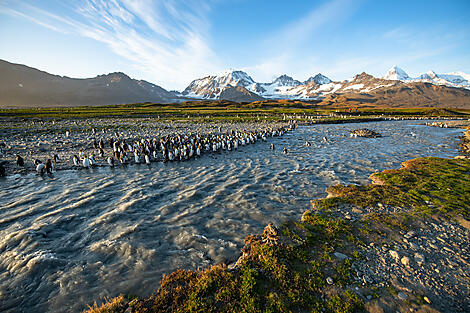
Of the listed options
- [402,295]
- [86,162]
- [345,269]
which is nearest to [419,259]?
[402,295]

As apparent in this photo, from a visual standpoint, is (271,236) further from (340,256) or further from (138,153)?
(138,153)

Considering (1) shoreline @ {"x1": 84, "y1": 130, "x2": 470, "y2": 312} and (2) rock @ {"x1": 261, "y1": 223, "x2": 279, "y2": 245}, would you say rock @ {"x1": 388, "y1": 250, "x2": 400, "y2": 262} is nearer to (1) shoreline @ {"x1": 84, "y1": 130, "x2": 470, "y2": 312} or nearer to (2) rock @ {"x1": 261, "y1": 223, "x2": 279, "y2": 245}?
(1) shoreline @ {"x1": 84, "y1": 130, "x2": 470, "y2": 312}

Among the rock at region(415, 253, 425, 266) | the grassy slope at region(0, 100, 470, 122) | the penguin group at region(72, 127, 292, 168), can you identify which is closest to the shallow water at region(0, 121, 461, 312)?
the penguin group at region(72, 127, 292, 168)

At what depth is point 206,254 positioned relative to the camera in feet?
21.7

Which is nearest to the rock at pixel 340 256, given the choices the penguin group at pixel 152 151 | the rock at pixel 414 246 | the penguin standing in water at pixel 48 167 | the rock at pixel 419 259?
the rock at pixel 419 259

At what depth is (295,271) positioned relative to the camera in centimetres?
519

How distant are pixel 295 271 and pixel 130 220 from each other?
6942 mm

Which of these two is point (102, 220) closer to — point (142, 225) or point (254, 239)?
point (142, 225)

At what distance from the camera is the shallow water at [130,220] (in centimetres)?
564

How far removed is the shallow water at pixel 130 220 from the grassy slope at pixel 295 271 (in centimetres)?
89

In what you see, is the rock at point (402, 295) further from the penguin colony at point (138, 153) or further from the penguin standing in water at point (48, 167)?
the penguin standing in water at point (48, 167)

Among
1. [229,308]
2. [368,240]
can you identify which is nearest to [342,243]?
[368,240]

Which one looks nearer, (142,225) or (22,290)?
(22,290)

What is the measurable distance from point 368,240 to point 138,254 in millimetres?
7427
